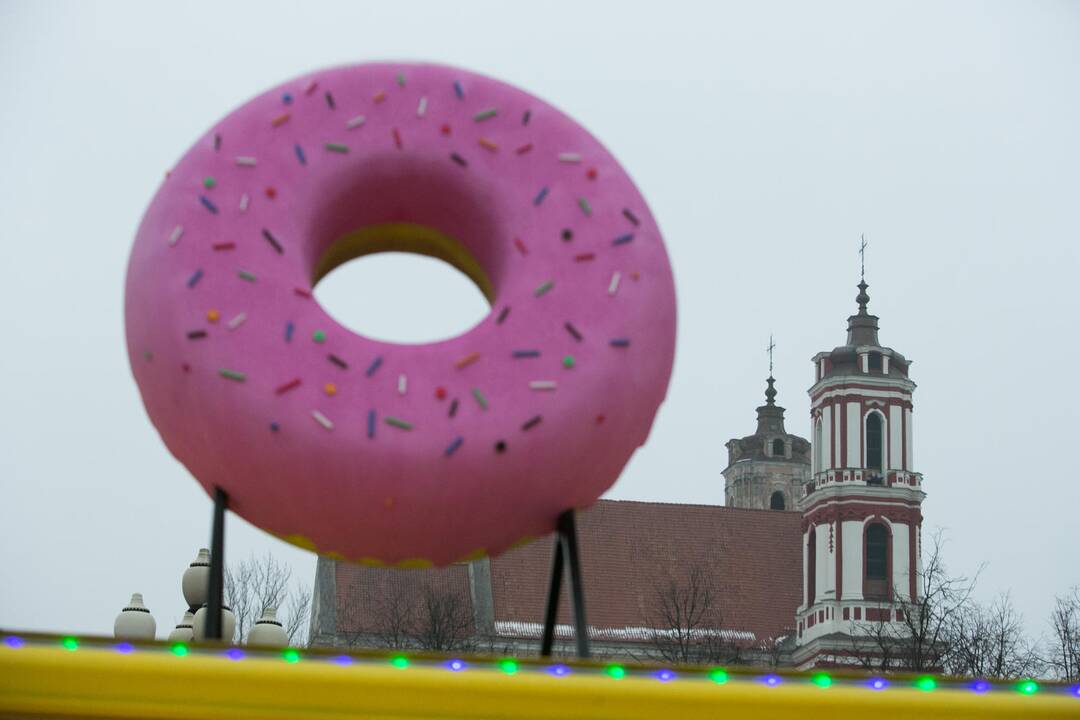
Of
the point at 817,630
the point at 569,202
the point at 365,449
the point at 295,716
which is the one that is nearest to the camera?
the point at 295,716

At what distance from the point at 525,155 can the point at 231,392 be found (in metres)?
1.78

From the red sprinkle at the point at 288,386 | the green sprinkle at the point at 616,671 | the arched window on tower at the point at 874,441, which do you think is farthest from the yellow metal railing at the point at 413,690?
the arched window on tower at the point at 874,441

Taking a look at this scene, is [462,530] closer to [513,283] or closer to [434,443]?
[434,443]

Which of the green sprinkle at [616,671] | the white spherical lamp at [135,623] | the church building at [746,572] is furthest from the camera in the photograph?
the church building at [746,572]

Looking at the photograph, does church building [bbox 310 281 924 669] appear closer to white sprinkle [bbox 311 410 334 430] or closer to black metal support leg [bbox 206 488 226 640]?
black metal support leg [bbox 206 488 226 640]

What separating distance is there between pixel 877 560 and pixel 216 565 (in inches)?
2029

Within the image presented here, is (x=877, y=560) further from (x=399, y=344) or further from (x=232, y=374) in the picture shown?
(x=232, y=374)

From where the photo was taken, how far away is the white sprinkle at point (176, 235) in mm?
7234

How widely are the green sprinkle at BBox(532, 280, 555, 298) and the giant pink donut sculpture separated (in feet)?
0.04

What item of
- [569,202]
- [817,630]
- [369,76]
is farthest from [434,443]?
[817,630]

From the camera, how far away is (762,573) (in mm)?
62031

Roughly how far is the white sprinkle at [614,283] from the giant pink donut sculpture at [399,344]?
0.01 m

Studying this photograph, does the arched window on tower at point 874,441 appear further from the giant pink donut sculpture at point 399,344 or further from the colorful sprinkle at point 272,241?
the colorful sprinkle at point 272,241

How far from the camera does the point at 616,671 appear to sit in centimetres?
534
